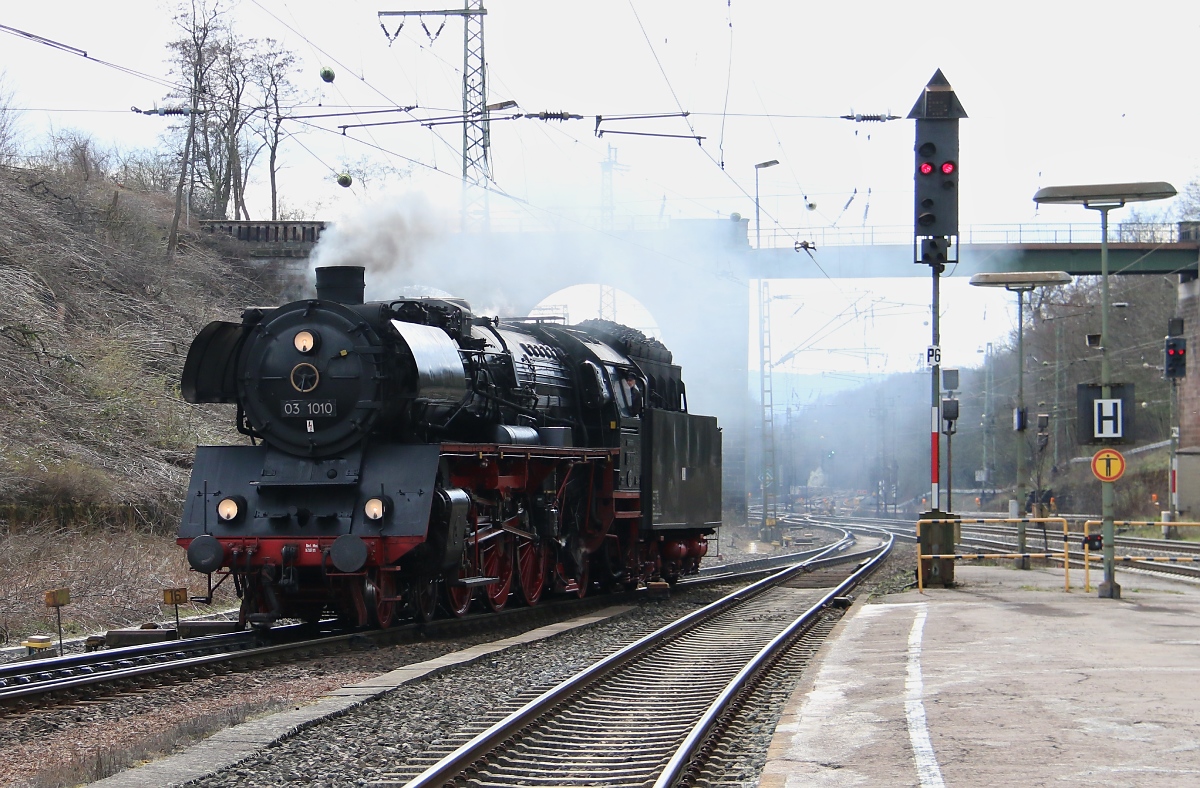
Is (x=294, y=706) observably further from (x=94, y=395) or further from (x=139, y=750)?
(x=94, y=395)

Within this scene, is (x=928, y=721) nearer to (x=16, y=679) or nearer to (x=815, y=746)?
(x=815, y=746)

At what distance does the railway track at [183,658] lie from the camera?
8555 mm

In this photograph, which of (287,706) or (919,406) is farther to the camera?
(919,406)

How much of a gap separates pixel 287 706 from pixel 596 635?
205 inches

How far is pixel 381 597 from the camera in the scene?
11820 mm

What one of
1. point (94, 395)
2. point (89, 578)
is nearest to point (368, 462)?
point (89, 578)

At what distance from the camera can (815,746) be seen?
6.99 metres

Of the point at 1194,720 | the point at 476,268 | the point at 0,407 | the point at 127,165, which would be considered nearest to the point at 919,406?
the point at 127,165

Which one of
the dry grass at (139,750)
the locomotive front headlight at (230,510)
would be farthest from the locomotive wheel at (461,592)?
the dry grass at (139,750)

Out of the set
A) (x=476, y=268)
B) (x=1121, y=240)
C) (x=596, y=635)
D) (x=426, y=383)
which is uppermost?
(x=1121, y=240)

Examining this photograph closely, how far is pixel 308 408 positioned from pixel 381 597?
1944mm

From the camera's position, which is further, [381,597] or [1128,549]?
[1128,549]

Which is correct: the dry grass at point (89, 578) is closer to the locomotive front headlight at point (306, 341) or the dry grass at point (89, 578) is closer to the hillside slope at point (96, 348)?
the hillside slope at point (96, 348)

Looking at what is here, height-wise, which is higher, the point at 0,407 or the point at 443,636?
the point at 0,407
